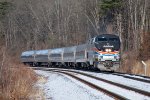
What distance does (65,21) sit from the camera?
253 feet

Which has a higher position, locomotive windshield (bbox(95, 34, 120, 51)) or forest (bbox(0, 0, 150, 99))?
forest (bbox(0, 0, 150, 99))

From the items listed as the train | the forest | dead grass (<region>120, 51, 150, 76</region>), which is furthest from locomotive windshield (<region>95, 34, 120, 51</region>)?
the forest

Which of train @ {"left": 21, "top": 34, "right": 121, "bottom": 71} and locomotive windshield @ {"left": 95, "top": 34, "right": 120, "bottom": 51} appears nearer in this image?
train @ {"left": 21, "top": 34, "right": 121, "bottom": 71}

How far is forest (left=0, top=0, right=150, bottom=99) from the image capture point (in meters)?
55.8

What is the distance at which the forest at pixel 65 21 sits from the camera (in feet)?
183

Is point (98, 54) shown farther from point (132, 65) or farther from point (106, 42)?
point (132, 65)

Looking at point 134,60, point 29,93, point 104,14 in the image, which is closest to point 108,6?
point 104,14

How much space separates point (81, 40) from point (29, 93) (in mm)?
56617

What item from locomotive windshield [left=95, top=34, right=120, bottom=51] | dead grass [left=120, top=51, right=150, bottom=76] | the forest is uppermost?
the forest

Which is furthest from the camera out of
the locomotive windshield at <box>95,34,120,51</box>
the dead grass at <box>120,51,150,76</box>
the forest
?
the forest

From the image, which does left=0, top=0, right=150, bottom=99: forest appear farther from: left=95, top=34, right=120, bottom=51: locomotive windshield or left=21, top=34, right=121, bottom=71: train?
left=95, top=34, right=120, bottom=51: locomotive windshield

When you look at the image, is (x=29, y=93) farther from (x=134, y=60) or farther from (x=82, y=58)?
(x=82, y=58)

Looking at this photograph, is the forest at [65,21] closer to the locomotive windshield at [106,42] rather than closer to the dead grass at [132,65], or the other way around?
the dead grass at [132,65]

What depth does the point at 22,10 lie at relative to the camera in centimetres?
8969
